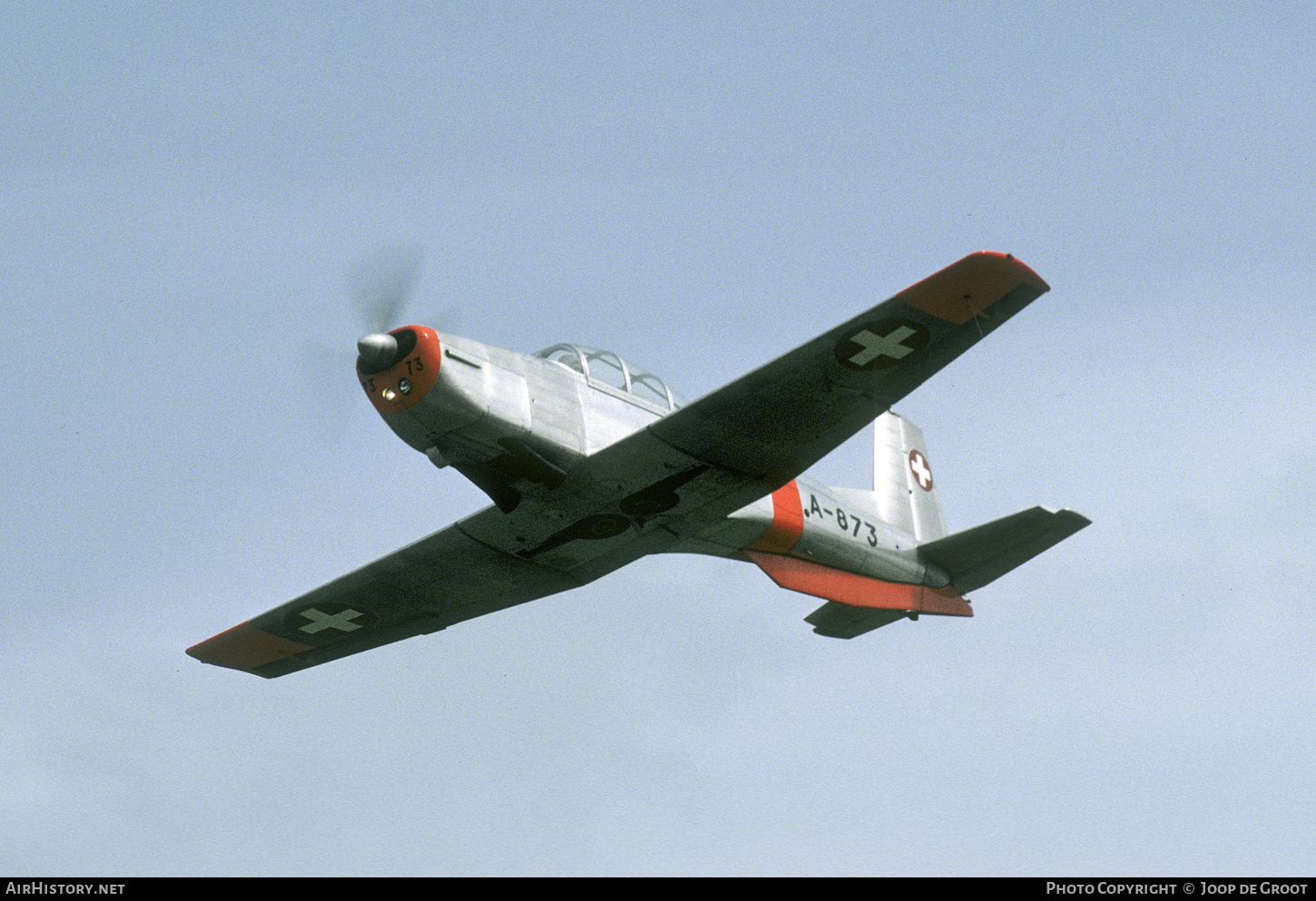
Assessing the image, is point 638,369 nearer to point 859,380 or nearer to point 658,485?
point 658,485

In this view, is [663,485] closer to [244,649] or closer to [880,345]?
[880,345]

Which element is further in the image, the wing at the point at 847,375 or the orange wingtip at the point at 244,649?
the orange wingtip at the point at 244,649

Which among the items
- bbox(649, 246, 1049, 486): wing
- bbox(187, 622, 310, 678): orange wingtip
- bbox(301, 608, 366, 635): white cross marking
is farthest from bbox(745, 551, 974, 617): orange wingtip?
bbox(187, 622, 310, 678): orange wingtip

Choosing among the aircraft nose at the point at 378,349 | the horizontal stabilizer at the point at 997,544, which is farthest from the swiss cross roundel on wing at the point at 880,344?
the horizontal stabilizer at the point at 997,544

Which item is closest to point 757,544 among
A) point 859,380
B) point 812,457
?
point 812,457

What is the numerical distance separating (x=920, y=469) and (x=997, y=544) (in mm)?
3555

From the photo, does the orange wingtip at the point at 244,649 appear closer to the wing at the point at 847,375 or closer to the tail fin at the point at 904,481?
the wing at the point at 847,375

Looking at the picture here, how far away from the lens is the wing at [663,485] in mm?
13031

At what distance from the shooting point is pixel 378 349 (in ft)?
43.1

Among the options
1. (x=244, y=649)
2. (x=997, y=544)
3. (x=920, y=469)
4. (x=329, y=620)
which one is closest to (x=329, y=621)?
(x=329, y=620)

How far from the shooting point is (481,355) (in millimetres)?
13523

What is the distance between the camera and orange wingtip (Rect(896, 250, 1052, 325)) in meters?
12.4

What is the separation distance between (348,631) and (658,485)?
516 cm

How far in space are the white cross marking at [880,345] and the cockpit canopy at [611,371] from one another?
2.56m
